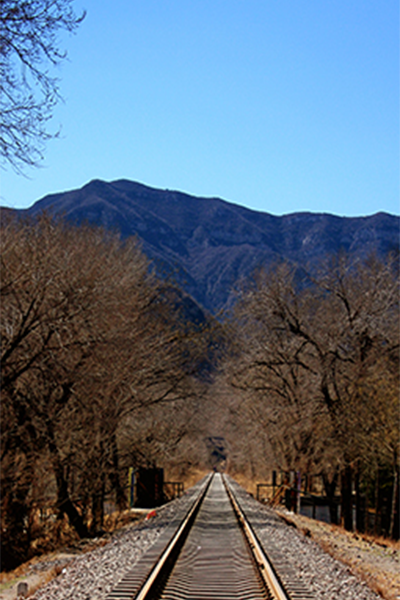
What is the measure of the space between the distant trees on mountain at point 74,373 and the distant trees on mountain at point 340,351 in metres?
3.01

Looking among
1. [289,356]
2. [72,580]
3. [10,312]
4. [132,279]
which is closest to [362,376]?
[289,356]

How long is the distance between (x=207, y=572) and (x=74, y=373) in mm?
9888

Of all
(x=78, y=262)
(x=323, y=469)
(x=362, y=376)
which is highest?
(x=78, y=262)

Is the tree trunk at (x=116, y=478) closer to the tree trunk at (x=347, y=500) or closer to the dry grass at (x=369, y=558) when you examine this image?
the dry grass at (x=369, y=558)

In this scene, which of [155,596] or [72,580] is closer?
[155,596]

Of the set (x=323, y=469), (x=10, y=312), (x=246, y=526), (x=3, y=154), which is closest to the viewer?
(x=3, y=154)

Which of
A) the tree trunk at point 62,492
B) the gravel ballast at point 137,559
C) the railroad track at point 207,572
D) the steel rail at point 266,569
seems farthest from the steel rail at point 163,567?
the tree trunk at point 62,492

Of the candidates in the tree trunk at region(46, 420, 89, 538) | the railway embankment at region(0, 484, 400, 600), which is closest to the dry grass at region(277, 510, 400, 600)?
the railway embankment at region(0, 484, 400, 600)

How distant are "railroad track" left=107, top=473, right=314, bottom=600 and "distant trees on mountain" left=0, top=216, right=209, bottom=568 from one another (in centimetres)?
445

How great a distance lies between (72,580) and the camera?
960 centimetres

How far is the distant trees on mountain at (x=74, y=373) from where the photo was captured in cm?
1656

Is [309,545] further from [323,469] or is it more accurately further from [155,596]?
[323,469]

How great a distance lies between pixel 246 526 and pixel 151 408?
1121 cm

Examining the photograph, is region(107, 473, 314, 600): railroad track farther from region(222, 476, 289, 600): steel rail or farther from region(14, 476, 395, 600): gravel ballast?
region(14, 476, 395, 600): gravel ballast
